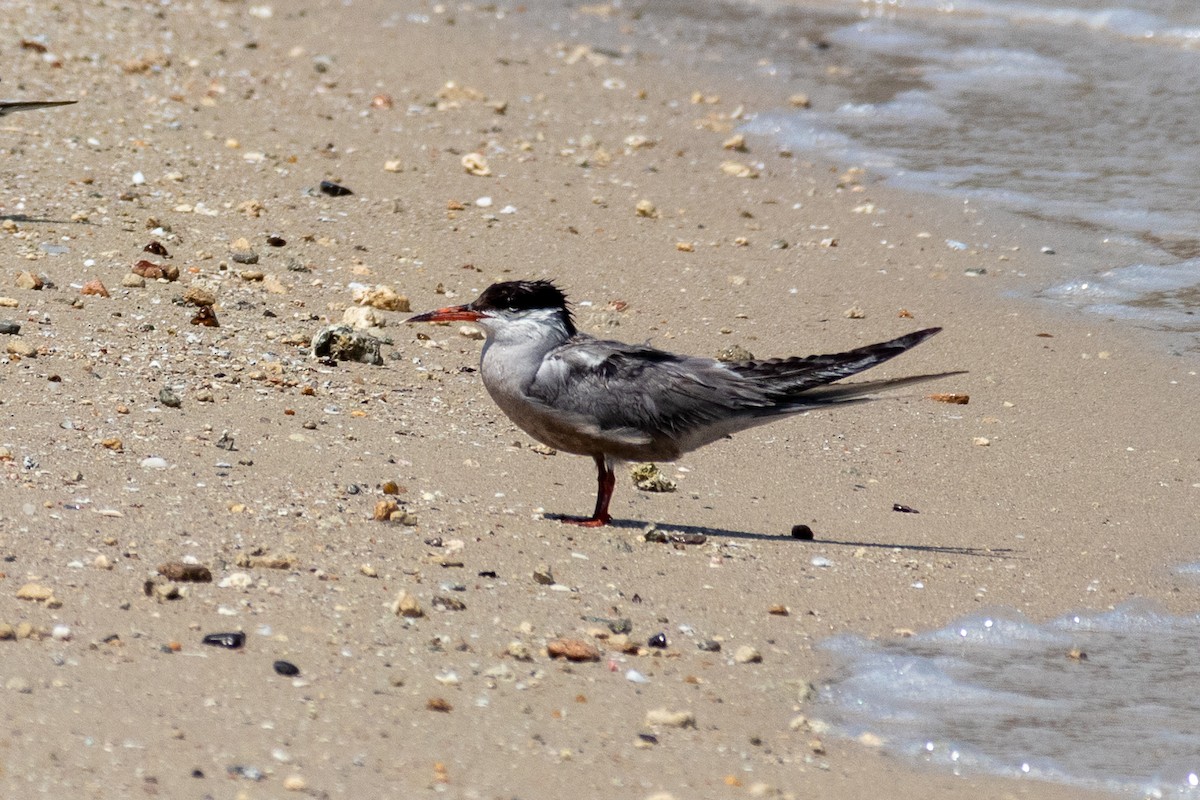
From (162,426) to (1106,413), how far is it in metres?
3.69

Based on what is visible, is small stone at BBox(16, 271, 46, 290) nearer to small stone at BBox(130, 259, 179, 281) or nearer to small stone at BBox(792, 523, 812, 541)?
small stone at BBox(130, 259, 179, 281)

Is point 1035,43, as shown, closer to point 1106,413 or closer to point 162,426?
point 1106,413

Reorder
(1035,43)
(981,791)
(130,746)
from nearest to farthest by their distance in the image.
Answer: (130,746) → (981,791) → (1035,43)

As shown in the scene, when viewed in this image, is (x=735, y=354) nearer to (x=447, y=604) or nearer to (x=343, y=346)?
(x=343, y=346)

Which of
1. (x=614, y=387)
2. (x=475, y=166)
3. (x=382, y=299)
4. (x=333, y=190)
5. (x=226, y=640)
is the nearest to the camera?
(x=226, y=640)

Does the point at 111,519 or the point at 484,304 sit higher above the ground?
the point at 484,304

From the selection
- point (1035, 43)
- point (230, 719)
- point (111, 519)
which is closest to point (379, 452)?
point (111, 519)

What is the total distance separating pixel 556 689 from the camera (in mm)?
3852

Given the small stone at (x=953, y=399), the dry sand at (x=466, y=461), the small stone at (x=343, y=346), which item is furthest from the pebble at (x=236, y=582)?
the small stone at (x=953, y=399)

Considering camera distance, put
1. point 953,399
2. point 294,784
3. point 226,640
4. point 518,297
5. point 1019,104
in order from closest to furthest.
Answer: point 294,784 → point 226,640 → point 518,297 → point 953,399 → point 1019,104

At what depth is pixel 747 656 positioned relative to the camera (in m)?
4.14

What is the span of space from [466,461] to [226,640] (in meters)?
1.72

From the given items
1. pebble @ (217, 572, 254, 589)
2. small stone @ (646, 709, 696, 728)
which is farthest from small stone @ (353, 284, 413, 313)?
small stone @ (646, 709, 696, 728)

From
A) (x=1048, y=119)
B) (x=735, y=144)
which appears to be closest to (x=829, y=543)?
(x=735, y=144)
